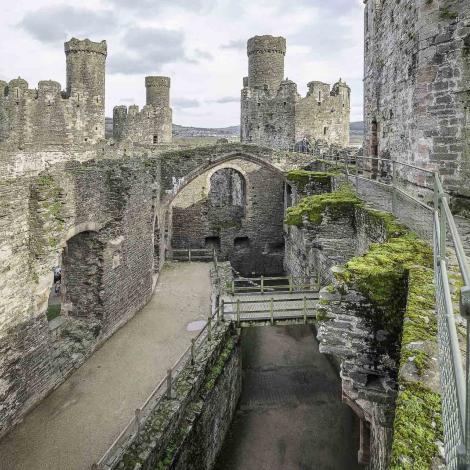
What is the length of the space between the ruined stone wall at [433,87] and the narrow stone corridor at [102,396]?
19.1ft

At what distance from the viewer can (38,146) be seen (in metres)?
23.4

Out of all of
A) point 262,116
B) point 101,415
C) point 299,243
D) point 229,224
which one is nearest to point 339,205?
point 101,415

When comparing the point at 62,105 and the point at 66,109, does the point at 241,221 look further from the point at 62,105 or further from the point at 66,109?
the point at 62,105

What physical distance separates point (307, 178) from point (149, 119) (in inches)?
721

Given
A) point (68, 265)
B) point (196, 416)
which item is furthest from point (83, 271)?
point (196, 416)

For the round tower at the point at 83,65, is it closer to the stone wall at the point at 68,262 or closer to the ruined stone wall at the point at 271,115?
the ruined stone wall at the point at 271,115

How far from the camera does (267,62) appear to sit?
26359 mm

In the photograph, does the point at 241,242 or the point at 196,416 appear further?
the point at 241,242

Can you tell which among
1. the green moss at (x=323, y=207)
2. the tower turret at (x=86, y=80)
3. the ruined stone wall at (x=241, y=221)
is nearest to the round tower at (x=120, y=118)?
the tower turret at (x=86, y=80)

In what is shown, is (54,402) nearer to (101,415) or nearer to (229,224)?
(101,415)

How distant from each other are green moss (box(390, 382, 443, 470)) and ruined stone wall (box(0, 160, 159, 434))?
19.2ft

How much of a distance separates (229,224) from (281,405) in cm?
1038

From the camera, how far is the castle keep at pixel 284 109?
23.8 m

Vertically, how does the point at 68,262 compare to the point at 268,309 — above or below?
above
